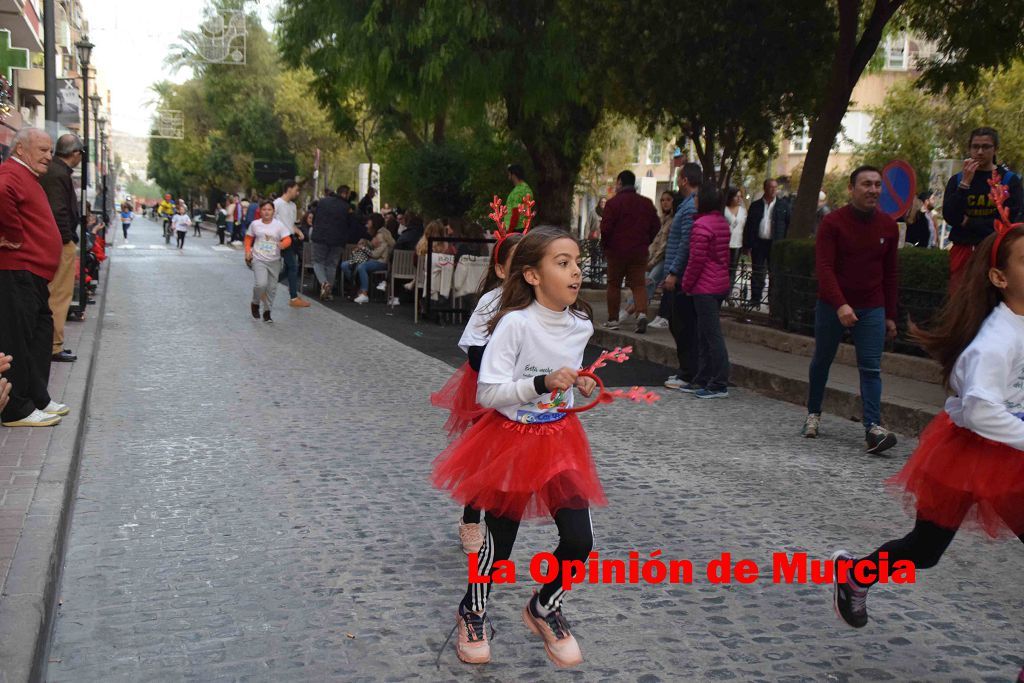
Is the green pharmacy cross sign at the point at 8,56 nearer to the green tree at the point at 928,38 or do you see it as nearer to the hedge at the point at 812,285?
the hedge at the point at 812,285

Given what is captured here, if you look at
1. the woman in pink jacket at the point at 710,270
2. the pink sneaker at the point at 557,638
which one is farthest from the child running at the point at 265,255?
the pink sneaker at the point at 557,638

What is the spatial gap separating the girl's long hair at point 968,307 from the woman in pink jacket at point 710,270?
558 cm

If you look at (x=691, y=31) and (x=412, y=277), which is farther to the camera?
(x=412, y=277)

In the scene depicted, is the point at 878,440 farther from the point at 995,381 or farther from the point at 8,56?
the point at 8,56

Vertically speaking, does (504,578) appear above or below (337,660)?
above

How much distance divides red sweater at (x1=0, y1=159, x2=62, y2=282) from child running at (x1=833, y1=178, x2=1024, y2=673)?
17.6 feet

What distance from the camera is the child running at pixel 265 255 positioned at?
14.8 m

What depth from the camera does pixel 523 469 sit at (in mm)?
3576

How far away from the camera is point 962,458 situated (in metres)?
3.59

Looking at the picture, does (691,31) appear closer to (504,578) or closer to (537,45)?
(537,45)

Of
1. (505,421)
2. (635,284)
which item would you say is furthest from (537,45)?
(505,421)

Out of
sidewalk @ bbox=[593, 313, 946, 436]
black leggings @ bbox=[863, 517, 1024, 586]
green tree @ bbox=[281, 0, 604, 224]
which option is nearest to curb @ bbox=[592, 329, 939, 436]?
sidewalk @ bbox=[593, 313, 946, 436]

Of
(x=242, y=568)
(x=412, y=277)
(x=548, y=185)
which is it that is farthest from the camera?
(x=548, y=185)

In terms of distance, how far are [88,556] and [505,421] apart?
7.43 ft
